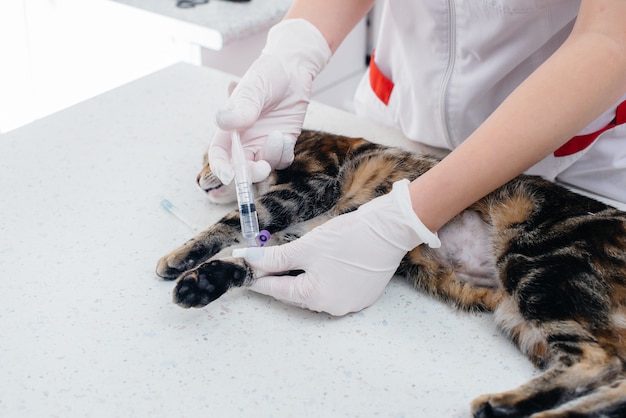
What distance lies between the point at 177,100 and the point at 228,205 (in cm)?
45

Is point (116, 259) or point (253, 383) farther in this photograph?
point (116, 259)

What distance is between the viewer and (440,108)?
1.35 meters

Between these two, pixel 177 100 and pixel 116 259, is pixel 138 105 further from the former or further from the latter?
pixel 116 259

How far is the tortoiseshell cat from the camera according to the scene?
2.93 ft

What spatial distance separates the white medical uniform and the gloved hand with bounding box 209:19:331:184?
20 centimetres

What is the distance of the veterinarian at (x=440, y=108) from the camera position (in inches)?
38.6

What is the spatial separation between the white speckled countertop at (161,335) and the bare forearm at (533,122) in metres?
0.19

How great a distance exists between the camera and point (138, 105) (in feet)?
5.24

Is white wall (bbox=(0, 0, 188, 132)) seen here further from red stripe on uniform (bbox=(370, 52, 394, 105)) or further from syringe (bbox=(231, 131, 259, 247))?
syringe (bbox=(231, 131, 259, 247))

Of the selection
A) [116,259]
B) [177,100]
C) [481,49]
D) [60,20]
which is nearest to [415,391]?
[116,259]

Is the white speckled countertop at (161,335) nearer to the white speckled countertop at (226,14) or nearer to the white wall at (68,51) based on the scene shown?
the white speckled countertop at (226,14)

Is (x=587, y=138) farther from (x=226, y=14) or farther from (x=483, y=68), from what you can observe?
(x=226, y=14)

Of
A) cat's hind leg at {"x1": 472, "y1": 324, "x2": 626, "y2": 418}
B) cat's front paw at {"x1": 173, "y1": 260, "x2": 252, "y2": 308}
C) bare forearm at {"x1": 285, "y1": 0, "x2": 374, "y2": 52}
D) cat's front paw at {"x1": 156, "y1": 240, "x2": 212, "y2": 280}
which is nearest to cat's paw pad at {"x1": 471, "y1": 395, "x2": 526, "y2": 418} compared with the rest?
cat's hind leg at {"x1": 472, "y1": 324, "x2": 626, "y2": 418}

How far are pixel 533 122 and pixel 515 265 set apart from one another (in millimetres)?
242
